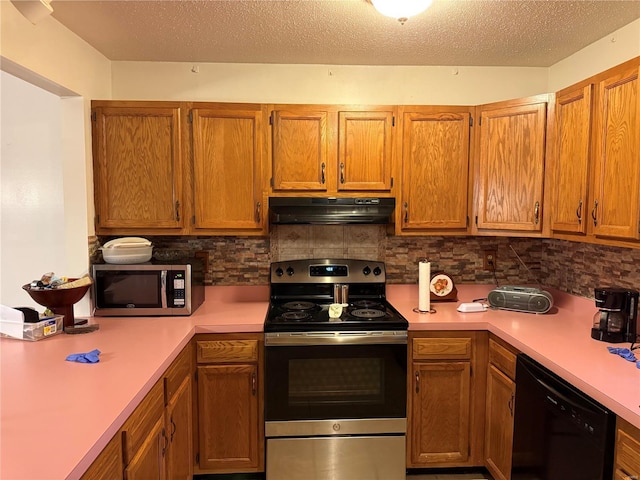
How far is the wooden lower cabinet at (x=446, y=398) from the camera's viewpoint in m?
2.35

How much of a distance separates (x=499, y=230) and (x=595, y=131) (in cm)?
74

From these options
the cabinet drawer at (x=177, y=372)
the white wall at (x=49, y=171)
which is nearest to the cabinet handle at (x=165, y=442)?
the cabinet drawer at (x=177, y=372)

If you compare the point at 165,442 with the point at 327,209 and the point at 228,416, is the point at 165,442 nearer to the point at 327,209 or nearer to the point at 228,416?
the point at 228,416

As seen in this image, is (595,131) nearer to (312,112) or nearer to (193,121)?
(312,112)

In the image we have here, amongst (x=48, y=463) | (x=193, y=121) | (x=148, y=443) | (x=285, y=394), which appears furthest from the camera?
(x=193, y=121)

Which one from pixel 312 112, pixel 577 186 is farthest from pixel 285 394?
pixel 577 186

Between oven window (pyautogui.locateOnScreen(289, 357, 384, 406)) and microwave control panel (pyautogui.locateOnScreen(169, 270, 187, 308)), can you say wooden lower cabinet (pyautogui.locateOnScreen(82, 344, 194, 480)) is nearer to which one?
microwave control panel (pyautogui.locateOnScreen(169, 270, 187, 308))

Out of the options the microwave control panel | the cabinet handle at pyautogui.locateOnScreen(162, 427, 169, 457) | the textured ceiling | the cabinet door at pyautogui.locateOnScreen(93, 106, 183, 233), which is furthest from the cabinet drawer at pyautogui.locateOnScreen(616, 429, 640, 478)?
the cabinet door at pyautogui.locateOnScreen(93, 106, 183, 233)

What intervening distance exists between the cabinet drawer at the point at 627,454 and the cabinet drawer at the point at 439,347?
962 millimetres

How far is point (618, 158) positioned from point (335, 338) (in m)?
1.54

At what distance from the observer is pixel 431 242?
2.92 meters

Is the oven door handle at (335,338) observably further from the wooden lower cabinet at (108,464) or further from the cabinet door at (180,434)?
the wooden lower cabinet at (108,464)

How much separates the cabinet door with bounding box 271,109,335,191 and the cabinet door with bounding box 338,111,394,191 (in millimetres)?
106

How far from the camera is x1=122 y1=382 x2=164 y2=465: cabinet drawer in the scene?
1.40m
